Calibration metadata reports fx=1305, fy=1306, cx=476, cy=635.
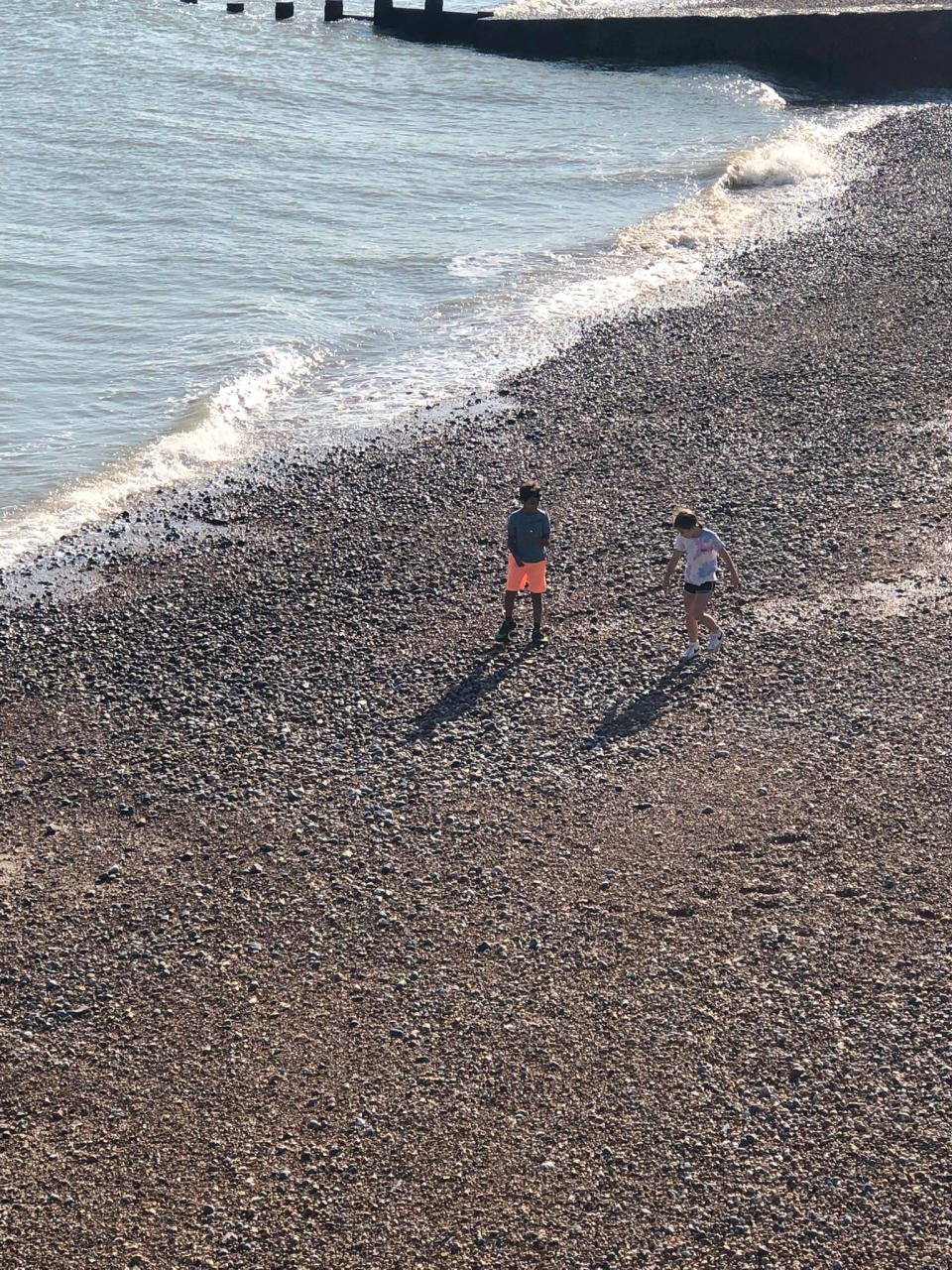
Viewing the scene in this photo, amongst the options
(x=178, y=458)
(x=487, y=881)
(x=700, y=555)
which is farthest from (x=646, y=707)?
(x=178, y=458)

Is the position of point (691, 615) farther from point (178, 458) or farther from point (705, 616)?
point (178, 458)

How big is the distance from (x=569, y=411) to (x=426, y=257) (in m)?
8.00

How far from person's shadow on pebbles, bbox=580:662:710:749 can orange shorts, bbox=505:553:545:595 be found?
1.40 m

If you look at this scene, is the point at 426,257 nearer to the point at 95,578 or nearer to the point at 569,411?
the point at 569,411

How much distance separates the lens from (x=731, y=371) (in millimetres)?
17812

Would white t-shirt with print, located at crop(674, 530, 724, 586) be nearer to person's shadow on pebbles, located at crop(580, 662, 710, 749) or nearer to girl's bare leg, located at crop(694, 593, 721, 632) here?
girl's bare leg, located at crop(694, 593, 721, 632)

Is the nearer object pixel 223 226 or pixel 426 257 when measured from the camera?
pixel 426 257

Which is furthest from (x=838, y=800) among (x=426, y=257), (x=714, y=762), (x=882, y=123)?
(x=882, y=123)

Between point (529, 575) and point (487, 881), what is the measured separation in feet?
11.5

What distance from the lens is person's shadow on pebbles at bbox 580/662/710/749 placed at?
35.1 ft

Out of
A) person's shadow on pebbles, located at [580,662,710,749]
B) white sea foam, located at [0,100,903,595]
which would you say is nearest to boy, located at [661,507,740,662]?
person's shadow on pebbles, located at [580,662,710,749]

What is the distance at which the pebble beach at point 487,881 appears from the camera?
7.06 metres

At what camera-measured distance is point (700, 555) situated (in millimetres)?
11305

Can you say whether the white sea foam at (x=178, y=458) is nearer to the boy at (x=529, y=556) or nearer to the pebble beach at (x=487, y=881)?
the pebble beach at (x=487, y=881)
